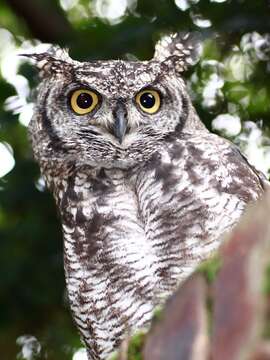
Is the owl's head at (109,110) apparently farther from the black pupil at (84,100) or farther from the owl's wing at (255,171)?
the owl's wing at (255,171)

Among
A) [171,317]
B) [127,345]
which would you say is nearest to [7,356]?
[127,345]

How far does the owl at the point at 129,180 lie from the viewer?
10.9 ft

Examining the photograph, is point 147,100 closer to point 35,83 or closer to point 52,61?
point 52,61

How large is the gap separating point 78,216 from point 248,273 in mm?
2289

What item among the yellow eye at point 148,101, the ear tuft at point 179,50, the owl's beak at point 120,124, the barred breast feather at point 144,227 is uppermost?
the ear tuft at point 179,50

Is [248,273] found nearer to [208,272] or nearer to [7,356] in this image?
[208,272]

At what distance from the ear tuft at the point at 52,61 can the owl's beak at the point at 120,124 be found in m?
0.39

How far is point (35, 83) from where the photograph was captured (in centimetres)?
459

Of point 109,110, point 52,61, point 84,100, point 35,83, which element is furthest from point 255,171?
point 35,83

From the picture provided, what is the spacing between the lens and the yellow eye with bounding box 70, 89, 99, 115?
3777mm

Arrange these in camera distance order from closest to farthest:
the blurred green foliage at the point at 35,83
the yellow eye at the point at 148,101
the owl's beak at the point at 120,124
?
the owl's beak at the point at 120,124
the yellow eye at the point at 148,101
the blurred green foliage at the point at 35,83

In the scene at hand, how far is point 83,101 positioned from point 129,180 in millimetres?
446

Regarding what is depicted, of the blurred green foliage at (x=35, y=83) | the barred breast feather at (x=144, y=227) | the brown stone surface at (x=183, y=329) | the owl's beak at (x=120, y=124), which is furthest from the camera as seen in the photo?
the blurred green foliage at (x=35, y=83)

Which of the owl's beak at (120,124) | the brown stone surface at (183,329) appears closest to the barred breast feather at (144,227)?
the owl's beak at (120,124)
